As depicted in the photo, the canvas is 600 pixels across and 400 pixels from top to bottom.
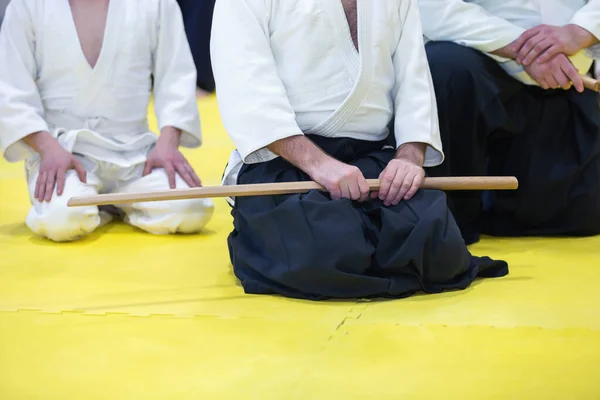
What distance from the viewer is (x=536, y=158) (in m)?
2.85

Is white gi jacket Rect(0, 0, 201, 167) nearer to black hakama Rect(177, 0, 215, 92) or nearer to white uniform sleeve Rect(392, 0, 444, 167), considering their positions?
white uniform sleeve Rect(392, 0, 444, 167)

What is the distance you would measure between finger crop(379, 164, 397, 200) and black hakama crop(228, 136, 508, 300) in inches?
1.4

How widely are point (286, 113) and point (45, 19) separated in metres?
1.16

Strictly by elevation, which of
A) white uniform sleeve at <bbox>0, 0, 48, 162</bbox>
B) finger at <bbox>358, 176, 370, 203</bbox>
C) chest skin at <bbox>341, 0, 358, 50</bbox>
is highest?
chest skin at <bbox>341, 0, 358, 50</bbox>

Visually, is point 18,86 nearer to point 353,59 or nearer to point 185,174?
point 185,174

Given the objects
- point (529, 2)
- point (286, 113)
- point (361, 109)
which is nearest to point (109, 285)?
point (286, 113)

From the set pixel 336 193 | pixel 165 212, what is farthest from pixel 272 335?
pixel 165 212

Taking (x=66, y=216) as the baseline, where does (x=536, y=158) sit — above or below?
above

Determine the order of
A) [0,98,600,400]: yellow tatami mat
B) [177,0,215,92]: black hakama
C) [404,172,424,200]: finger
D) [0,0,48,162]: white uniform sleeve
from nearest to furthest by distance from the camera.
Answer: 1. [0,98,600,400]: yellow tatami mat
2. [404,172,424,200]: finger
3. [0,0,48,162]: white uniform sleeve
4. [177,0,215,92]: black hakama

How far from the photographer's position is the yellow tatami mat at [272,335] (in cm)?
163

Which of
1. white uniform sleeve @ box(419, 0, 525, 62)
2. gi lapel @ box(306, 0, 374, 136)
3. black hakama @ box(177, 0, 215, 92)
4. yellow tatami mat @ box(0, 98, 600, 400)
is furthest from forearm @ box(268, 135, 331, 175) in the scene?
black hakama @ box(177, 0, 215, 92)

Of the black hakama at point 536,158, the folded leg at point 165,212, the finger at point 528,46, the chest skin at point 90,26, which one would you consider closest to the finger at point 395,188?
the black hakama at point 536,158

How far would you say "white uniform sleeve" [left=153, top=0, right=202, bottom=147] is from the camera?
10.0ft

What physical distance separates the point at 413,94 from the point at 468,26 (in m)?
0.53
